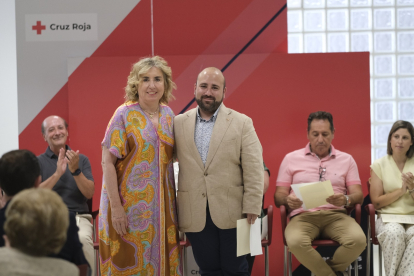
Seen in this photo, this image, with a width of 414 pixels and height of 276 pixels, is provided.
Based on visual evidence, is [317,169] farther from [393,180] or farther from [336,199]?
[393,180]

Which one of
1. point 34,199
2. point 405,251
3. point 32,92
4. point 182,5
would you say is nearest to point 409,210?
point 405,251

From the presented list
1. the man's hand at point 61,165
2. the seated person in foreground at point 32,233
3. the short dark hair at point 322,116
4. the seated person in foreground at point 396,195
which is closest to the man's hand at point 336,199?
the seated person in foreground at point 396,195

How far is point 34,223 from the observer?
155 centimetres

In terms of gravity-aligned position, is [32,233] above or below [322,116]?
below

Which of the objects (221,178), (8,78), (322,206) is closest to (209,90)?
(221,178)

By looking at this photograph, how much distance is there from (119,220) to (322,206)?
1.97 m

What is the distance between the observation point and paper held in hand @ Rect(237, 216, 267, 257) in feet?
9.74

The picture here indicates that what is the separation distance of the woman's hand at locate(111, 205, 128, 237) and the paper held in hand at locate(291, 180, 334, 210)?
153cm

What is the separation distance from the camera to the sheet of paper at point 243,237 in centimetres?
296

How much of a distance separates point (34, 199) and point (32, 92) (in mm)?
3476

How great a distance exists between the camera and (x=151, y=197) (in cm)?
299

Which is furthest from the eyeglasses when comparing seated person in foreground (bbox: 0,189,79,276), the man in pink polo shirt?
seated person in foreground (bbox: 0,189,79,276)

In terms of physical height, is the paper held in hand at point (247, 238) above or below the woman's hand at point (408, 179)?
below

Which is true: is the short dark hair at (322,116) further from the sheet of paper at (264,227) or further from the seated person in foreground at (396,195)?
the sheet of paper at (264,227)
